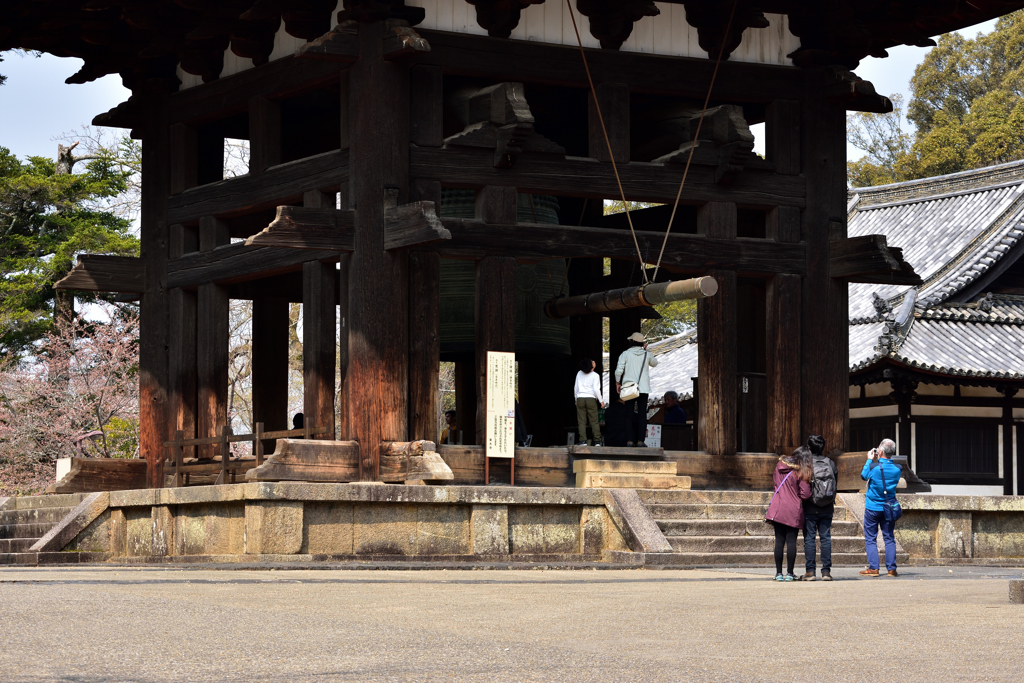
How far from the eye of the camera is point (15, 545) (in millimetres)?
16031

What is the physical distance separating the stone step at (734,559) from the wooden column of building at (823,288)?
2.08 meters

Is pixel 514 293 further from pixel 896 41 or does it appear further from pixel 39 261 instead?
pixel 39 261

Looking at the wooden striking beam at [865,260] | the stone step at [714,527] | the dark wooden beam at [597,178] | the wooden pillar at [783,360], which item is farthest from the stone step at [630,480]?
the wooden striking beam at [865,260]

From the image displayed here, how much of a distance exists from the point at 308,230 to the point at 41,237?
17.9 metres

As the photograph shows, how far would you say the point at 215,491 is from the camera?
44.8ft

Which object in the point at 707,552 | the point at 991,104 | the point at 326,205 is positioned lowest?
the point at 707,552

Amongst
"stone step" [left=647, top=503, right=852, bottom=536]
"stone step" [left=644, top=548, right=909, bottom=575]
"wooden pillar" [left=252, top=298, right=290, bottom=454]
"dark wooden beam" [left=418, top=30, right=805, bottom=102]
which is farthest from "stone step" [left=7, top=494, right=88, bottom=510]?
"stone step" [left=644, top=548, right=909, bottom=575]

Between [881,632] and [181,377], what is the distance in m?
11.3

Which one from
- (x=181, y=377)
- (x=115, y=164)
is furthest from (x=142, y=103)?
(x=115, y=164)

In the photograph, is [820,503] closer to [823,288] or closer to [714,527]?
[714,527]

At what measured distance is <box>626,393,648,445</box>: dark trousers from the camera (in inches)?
620

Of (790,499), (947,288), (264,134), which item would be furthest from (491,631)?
(947,288)

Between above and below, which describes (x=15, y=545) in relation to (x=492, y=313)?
below

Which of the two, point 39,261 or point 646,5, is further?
point 39,261
